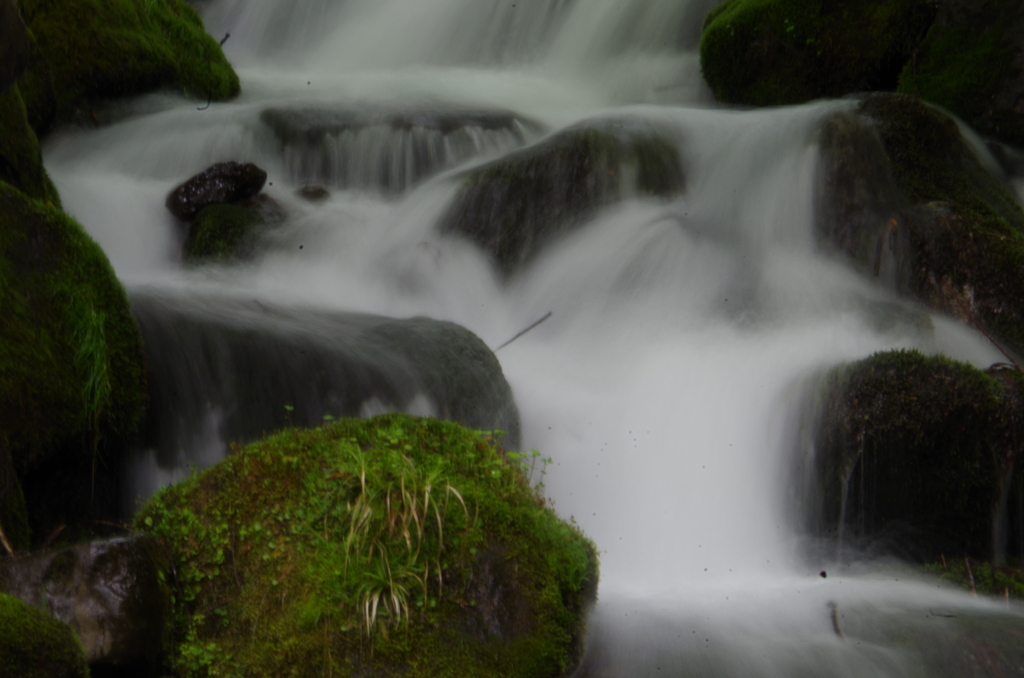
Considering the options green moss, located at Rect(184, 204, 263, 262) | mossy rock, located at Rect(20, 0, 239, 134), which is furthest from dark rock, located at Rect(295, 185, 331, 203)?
mossy rock, located at Rect(20, 0, 239, 134)

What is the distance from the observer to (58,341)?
3545 mm

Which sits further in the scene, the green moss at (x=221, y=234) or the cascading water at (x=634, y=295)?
the green moss at (x=221, y=234)

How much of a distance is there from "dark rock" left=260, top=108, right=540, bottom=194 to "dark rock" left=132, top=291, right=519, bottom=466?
3671 mm

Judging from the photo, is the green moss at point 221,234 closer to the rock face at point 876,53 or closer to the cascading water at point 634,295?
the cascading water at point 634,295

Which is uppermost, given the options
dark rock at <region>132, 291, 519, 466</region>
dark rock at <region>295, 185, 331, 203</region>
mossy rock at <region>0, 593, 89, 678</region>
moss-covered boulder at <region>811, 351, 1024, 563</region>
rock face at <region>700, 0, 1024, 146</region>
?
rock face at <region>700, 0, 1024, 146</region>

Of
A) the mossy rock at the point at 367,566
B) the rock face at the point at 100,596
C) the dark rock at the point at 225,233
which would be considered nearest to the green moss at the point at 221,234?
the dark rock at the point at 225,233

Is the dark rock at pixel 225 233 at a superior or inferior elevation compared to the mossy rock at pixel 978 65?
inferior

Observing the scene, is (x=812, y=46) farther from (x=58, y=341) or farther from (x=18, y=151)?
(x=58, y=341)

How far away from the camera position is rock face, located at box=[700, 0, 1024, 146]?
25.1 feet

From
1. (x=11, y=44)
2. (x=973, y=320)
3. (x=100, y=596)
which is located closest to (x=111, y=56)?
(x=11, y=44)

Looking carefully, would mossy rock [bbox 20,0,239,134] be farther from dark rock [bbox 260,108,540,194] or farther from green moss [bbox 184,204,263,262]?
green moss [bbox 184,204,263,262]

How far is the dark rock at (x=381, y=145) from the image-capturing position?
852cm

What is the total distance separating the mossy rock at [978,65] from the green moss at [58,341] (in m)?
7.66

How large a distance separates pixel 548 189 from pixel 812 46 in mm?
3701
